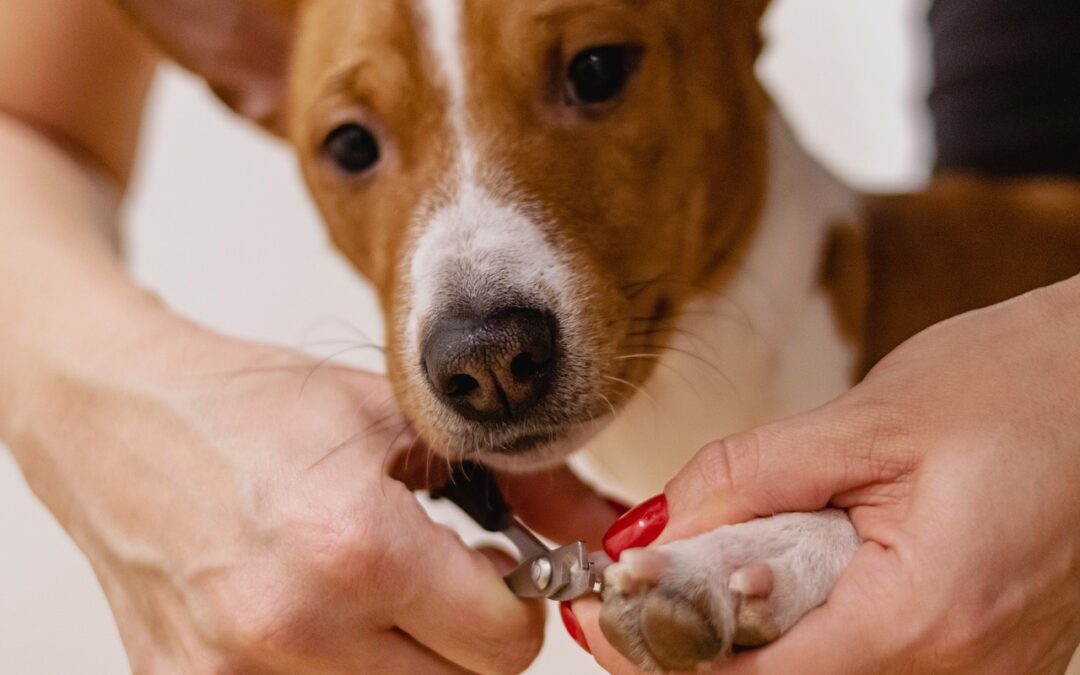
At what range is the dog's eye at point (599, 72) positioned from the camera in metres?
1.29

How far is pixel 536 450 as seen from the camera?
119 centimetres

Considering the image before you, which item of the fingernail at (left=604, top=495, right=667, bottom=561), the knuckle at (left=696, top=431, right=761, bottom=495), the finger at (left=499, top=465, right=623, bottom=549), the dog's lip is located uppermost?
the knuckle at (left=696, top=431, right=761, bottom=495)

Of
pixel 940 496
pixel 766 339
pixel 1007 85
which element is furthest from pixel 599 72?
pixel 1007 85

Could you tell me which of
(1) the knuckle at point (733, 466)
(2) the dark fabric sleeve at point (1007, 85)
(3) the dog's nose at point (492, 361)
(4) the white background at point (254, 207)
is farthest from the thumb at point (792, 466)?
(4) the white background at point (254, 207)

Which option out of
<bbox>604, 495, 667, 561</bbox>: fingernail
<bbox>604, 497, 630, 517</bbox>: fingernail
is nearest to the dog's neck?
<bbox>604, 497, 630, 517</bbox>: fingernail

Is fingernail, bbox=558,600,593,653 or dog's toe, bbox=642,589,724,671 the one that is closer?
dog's toe, bbox=642,589,724,671

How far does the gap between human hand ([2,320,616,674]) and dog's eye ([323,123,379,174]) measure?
29cm

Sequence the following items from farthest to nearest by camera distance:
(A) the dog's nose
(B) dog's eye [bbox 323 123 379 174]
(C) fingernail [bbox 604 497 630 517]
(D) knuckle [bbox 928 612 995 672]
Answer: (B) dog's eye [bbox 323 123 379 174] < (C) fingernail [bbox 604 497 630 517] < (A) the dog's nose < (D) knuckle [bbox 928 612 995 672]

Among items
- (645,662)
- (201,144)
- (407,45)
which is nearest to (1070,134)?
(407,45)

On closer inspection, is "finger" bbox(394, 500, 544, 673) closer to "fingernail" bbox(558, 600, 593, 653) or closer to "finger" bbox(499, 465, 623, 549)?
"fingernail" bbox(558, 600, 593, 653)

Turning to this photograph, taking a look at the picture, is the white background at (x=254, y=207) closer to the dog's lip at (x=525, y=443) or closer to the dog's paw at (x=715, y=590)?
the dog's lip at (x=525, y=443)

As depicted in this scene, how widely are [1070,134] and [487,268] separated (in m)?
1.30

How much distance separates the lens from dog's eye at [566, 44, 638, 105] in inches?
50.9

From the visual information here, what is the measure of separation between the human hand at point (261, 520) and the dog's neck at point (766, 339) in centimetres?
33
